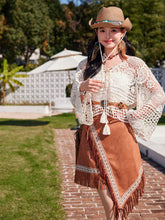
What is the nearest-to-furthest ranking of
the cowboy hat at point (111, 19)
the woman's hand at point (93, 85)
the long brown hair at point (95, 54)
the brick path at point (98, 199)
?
the woman's hand at point (93, 85), the cowboy hat at point (111, 19), the long brown hair at point (95, 54), the brick path at point (98, 199)

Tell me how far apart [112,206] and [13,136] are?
7.56 meters

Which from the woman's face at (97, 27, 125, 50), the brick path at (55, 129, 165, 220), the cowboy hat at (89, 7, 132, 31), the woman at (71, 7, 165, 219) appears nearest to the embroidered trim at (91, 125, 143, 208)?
the woman at (71, 7, 165, 219)

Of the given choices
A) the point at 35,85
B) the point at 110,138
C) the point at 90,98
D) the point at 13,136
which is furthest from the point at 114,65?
the point at 35,85

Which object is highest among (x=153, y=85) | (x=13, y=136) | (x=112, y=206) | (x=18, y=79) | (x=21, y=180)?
(x=153, y=85)

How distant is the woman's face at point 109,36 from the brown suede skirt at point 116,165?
65 cm

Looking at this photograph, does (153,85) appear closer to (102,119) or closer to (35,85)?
(102,119)

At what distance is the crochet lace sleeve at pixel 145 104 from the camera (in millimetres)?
2344

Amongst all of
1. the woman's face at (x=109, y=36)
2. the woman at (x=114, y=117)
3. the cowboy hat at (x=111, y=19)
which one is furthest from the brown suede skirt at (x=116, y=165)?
the cowboy hat at (x=111, y=19)

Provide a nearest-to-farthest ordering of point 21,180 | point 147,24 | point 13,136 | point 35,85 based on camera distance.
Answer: point 21,180 < point 13,136 < point 35,85 < point 147,24

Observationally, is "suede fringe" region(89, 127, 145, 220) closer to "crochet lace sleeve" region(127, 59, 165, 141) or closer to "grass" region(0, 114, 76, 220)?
"crochet lace sleeve" region(127, 59, 165, 141)

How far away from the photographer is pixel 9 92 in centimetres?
2122

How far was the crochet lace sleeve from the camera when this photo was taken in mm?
2344

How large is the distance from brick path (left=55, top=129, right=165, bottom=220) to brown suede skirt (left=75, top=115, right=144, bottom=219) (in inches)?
57.0

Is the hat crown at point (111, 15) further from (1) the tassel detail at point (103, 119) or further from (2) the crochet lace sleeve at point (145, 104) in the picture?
(1) the tassel detail at point (103, 119)
